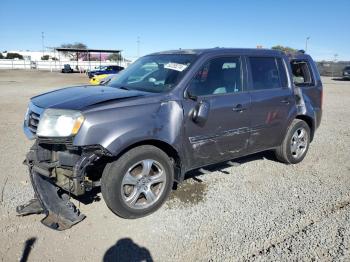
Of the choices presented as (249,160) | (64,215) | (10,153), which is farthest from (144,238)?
(10,153)

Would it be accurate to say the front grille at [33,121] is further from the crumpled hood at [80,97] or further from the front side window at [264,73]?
the front side window at [264,73]

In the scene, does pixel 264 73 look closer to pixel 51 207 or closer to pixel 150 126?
pixel 150 126

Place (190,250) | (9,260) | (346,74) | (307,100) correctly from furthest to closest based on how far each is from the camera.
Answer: (346,74)
(307,100)
(190,250)
(9,260)

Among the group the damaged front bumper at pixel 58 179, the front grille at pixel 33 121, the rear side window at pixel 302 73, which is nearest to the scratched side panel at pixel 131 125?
the damaged front bumper at pixel 58 179

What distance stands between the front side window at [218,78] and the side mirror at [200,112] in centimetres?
19


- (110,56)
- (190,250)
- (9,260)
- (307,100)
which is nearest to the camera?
(9,260)

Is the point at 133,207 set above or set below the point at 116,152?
below

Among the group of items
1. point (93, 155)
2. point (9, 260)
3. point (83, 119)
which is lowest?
point (9, 260)

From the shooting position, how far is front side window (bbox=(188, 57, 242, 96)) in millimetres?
4227

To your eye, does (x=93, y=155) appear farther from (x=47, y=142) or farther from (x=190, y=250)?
(x=190, y=250)

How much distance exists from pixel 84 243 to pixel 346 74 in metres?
37.5

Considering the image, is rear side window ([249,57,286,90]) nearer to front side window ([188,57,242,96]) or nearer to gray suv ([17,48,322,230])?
gray suv ([17,48,322,230])

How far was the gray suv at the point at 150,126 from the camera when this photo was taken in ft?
11.4

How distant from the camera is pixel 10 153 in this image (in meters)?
6.04
